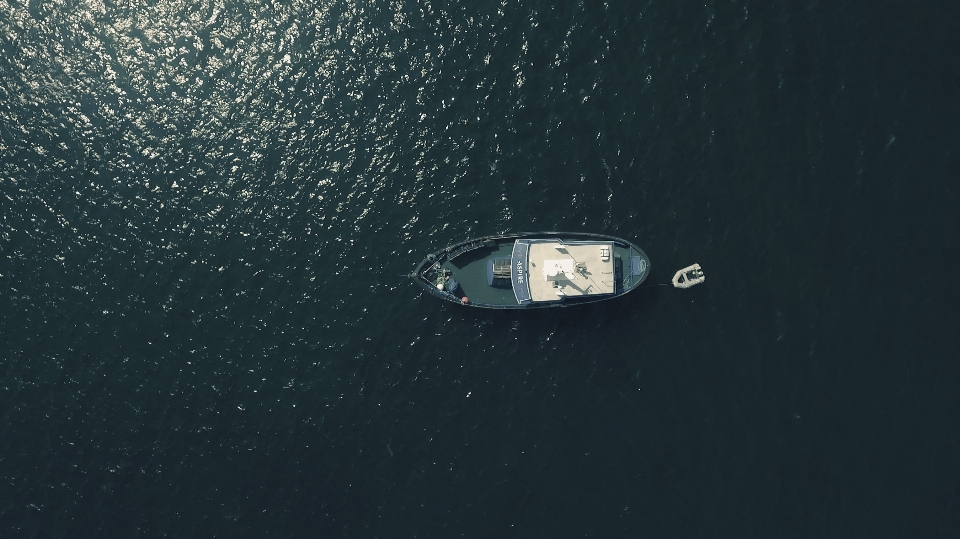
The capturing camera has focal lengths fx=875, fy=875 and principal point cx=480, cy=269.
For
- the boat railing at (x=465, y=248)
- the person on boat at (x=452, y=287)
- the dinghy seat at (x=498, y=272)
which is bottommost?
the person on boat at (x=452, y=287)

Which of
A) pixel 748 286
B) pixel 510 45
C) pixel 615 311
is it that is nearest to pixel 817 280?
pixel 748 286

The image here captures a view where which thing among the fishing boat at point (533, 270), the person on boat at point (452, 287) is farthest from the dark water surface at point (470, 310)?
the person on boat at point (452, 287)

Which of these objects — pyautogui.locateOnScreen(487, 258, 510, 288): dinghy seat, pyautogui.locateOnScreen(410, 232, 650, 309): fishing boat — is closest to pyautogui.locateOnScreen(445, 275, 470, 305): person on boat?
pyautogui.locateOnScreen(410, 232, 650, 309): fishing boat

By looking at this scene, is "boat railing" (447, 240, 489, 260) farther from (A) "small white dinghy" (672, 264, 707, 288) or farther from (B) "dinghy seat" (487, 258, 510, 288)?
(A) "small white dinghy" (672, 264, 707, 288)

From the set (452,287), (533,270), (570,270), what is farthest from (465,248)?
(570,270)

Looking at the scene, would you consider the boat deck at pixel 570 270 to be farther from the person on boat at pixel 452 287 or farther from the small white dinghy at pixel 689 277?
the person on boat at pixel 452 287

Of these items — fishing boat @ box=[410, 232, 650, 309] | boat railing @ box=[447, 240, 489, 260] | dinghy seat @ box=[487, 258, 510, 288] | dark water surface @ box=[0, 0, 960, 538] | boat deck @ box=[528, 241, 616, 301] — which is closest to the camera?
dark water surface @ box=[0, 0, 960, 538]
